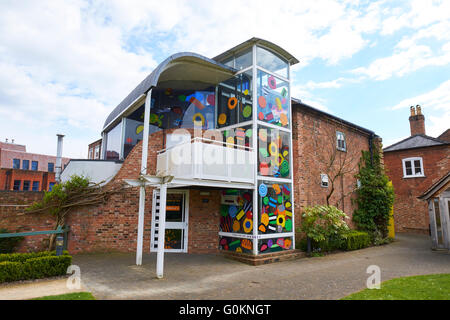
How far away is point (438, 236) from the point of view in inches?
488

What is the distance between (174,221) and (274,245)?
3.75 m

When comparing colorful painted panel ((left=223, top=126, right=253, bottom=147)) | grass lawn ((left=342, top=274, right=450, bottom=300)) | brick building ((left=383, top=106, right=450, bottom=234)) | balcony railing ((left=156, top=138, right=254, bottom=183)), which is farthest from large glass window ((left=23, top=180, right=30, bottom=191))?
grass lawn ((left=342, top=274, right=450, bottom=300))

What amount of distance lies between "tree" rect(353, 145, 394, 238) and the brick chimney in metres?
9.40

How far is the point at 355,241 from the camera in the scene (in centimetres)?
1287

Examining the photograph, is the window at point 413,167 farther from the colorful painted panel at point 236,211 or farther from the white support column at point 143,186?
the white support column at point 143,186

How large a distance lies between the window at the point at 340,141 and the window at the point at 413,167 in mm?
8430

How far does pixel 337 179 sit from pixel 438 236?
4667 millimetres

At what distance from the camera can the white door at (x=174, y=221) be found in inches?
421

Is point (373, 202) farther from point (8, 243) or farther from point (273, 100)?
point (8, 243)

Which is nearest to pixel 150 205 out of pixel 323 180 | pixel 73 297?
pixel 73 297
